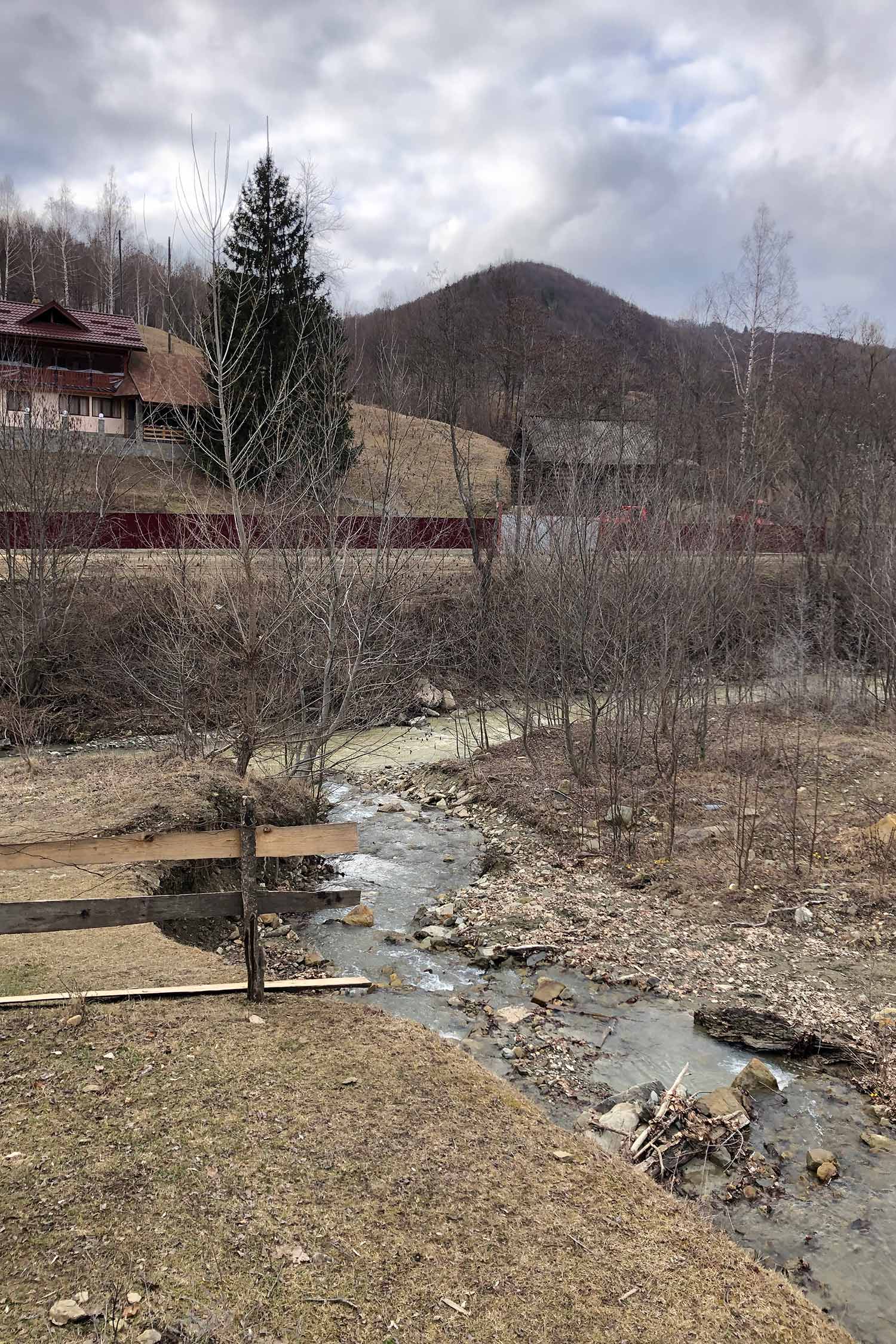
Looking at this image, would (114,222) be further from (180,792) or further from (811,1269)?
(811,1269)

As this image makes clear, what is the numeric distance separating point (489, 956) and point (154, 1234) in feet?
16.0

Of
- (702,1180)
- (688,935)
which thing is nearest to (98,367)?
(688,935)

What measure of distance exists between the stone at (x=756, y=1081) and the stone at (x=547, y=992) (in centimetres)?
163

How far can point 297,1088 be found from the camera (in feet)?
16.2

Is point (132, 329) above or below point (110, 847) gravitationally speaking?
above

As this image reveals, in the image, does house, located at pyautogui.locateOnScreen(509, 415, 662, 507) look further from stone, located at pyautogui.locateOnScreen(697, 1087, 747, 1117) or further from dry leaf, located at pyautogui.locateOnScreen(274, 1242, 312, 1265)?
dry leaf, located at pyautogui.locateOnScreen(274, 1242, 312, 1265)

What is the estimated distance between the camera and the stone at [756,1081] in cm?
629

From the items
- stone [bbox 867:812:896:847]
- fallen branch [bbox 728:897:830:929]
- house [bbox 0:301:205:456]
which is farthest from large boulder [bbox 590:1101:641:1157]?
house [bbox 0:301:205:456]

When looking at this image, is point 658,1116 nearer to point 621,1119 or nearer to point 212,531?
point 621,1119

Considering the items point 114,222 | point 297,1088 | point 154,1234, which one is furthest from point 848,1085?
point 114,222

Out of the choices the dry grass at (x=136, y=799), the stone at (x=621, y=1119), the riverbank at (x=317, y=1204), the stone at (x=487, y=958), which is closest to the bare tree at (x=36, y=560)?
the dry grass at (x=136, y=799)

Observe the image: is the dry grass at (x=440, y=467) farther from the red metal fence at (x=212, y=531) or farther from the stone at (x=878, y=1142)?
the stone at (x=878, y=1142)

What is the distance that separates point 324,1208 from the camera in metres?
4.03

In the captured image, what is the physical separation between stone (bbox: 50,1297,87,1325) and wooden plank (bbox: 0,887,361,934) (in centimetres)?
213
